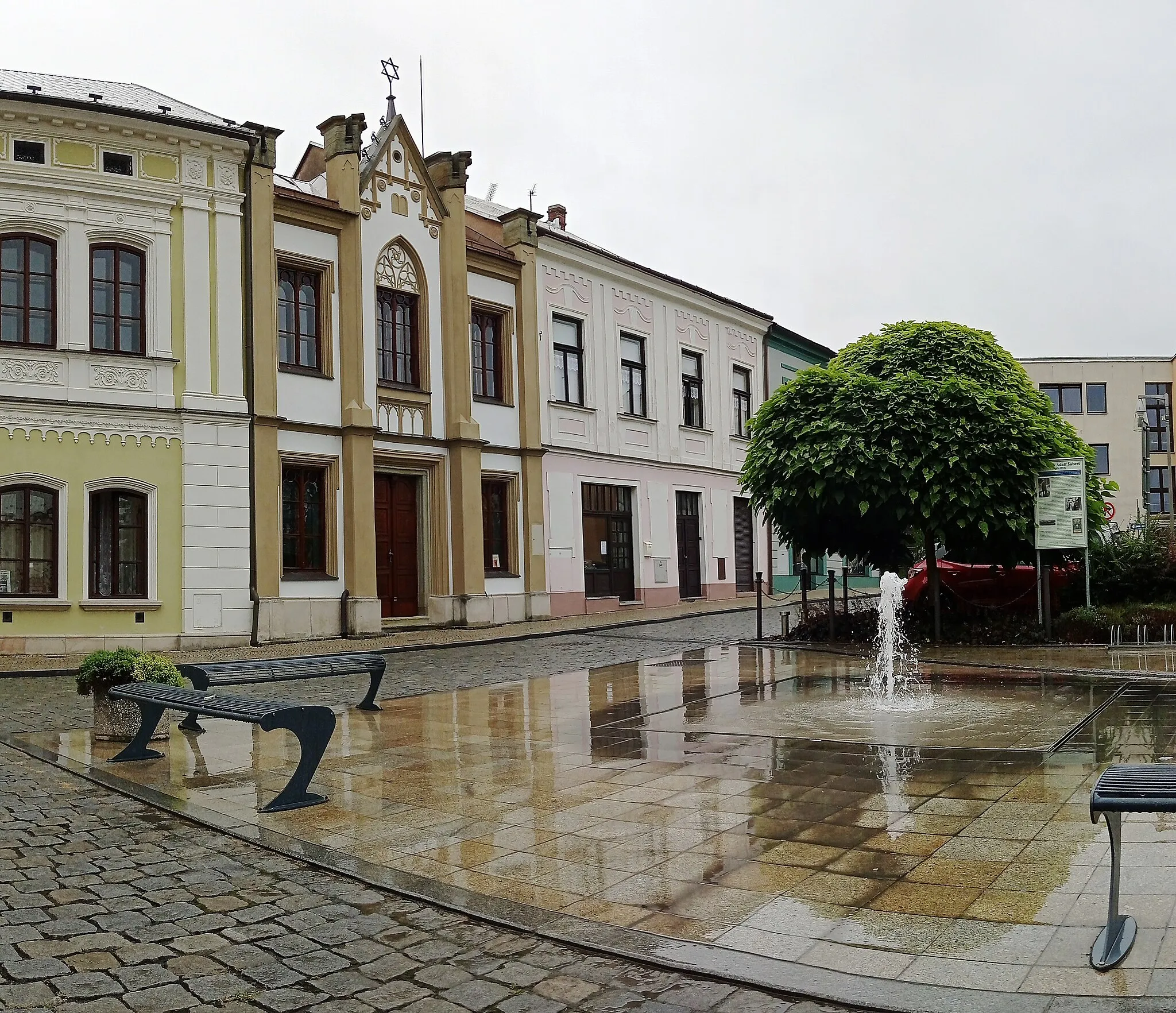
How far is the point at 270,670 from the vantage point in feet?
31.4

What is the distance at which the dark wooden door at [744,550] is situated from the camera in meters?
32.6

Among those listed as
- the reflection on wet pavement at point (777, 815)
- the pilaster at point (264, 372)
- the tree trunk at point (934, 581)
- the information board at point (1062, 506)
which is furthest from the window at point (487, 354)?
the reflection on wet pavement at point (777, 815)

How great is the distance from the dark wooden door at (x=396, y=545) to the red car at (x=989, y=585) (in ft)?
32.5

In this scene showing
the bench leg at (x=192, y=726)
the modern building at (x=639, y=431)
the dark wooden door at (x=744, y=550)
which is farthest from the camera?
the dark wooden door at (x=744, y=550)

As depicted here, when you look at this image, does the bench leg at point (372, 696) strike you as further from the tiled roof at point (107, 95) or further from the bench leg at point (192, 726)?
the tiled roof at point (107, 95)

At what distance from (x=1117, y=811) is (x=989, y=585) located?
14345mm

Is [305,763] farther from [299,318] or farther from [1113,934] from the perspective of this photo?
[299,318]

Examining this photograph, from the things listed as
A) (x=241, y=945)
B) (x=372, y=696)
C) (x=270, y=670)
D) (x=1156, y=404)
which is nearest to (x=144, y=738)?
(x=270, y=670)

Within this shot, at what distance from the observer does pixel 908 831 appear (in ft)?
18.5

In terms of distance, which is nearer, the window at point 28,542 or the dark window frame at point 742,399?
the window at point 28,542

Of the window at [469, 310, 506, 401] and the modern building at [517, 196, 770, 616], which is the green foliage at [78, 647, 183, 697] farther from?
the modern building at [517, 196, 770, 616]

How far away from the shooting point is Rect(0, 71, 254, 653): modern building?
1750 centimetres

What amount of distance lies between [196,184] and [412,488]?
7.18 meters

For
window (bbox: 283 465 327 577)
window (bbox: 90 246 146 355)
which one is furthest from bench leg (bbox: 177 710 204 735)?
window (bbox: 90 246 146 355)
